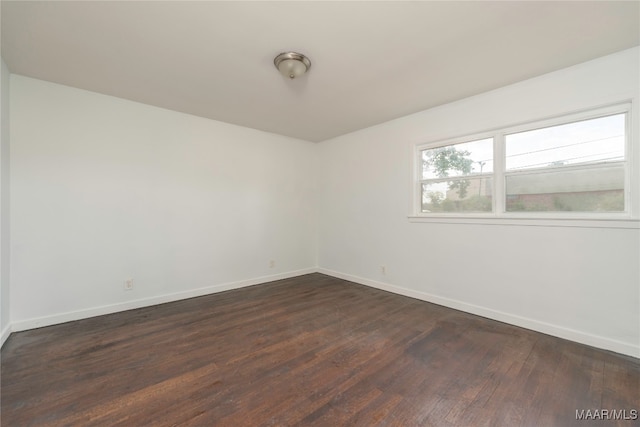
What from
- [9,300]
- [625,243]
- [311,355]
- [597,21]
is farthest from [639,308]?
[9,300]

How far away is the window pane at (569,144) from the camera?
2.28 meters

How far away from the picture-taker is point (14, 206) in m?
2.52

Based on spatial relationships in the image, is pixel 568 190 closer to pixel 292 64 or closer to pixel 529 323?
pixel 529 323

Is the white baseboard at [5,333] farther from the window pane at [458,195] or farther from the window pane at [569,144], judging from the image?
the window pane at [569,144]

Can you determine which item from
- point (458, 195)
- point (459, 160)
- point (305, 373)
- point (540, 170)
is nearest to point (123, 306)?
point (305, 373)

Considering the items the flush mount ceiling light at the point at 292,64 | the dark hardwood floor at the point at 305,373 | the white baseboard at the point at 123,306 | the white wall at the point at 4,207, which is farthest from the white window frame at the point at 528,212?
the white wall at the point at 4,207

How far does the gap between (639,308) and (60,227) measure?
18.1 ft

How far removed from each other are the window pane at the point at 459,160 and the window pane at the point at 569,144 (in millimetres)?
212

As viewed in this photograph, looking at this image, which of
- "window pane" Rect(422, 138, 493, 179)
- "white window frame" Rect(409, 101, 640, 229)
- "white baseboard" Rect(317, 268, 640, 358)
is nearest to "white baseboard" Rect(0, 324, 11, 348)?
"white baseboard" Rect(317, 268, 640, 358)

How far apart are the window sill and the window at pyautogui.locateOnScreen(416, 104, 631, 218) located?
0.05 metres

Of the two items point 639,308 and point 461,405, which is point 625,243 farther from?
point 461,405

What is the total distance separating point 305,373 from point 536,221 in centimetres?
266

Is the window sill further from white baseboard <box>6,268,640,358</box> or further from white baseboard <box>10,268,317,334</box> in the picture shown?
white baseboard <box>10,268,317,334</box>

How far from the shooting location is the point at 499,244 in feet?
9.27
